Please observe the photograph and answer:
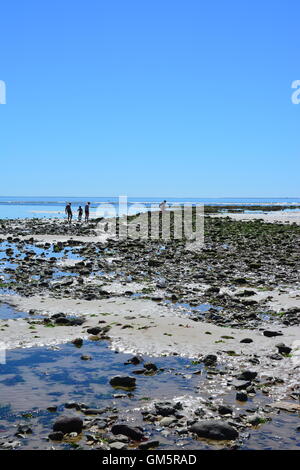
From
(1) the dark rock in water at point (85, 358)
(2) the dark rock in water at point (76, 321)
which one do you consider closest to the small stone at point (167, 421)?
(1) the dark rock in water at point (85, 358)

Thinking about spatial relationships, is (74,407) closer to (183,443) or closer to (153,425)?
(153,425)

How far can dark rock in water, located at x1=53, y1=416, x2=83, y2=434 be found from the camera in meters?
7.59

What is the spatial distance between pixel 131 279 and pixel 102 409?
14470mm

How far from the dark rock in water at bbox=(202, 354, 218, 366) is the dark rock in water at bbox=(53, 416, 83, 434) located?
4.16m

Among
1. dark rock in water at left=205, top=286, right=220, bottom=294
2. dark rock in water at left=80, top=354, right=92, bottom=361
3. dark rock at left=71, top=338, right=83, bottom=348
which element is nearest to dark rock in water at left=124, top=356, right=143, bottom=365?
dark rock in water at left=80, top=354, right=92, bottom=361

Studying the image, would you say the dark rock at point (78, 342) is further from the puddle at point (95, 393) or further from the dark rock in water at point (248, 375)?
the dark rock in water at point (248, 375)

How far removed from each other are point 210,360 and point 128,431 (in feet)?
13.2

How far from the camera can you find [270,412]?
834cm

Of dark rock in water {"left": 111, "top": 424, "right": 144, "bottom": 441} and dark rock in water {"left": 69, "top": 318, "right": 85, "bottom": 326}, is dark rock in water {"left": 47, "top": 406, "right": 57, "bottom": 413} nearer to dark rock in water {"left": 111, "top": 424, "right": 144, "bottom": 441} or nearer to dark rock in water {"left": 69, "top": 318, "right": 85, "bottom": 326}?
dark rock in water {"left": 111, "top": 424, "right": 144, "bottom": 441}

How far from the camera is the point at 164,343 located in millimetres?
12648

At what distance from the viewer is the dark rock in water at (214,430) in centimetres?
740

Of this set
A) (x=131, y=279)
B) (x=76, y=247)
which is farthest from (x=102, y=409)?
(x=76, y=247)

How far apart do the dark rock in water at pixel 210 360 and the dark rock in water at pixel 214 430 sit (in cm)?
340

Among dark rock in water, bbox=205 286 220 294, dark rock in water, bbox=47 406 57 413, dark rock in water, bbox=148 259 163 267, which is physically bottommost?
dark rock in water, bbox=47 406 57 413
